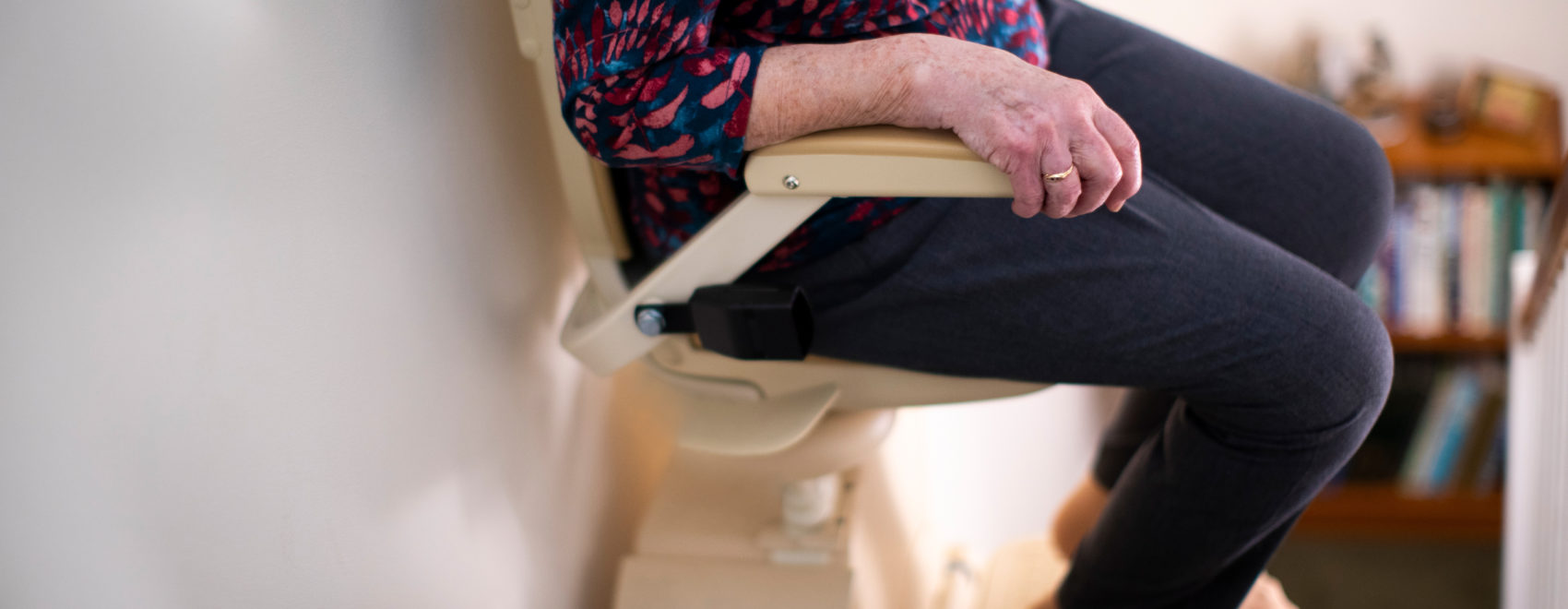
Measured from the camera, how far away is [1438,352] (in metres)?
1.69

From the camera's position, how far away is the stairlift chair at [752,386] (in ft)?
1.97

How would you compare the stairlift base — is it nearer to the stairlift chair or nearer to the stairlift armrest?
the stairlift chair

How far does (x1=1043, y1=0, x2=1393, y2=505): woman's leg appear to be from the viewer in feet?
2.67

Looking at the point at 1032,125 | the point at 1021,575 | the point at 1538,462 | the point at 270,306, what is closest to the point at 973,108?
the point at 1032,125

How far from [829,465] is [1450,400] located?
123 centimetres

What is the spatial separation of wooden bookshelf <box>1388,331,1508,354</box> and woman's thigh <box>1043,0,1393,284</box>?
0.94m

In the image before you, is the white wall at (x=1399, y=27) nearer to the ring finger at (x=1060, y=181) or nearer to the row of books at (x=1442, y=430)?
the row of books at (x=1442, y=430)

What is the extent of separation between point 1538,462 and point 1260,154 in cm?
79

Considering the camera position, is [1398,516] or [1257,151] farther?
[1398,516]

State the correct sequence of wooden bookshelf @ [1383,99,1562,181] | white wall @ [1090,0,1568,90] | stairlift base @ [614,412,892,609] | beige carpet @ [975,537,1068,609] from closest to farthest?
stairlift base @ [614,412,892,609] < beige carpet @ [975,537,1068,609] < wooden bookshelf @ [1383,99,1562,181] < white wall @ [1090,0,1568,90]

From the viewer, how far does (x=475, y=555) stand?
0.81 meters

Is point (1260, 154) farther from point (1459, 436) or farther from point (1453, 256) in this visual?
point (1459, 436)

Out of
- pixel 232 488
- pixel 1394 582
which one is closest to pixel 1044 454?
pixel 1394 582

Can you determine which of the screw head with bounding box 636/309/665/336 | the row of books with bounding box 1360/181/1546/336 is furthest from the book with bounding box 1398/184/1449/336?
the screw head with bounding box 636/309/665/336
